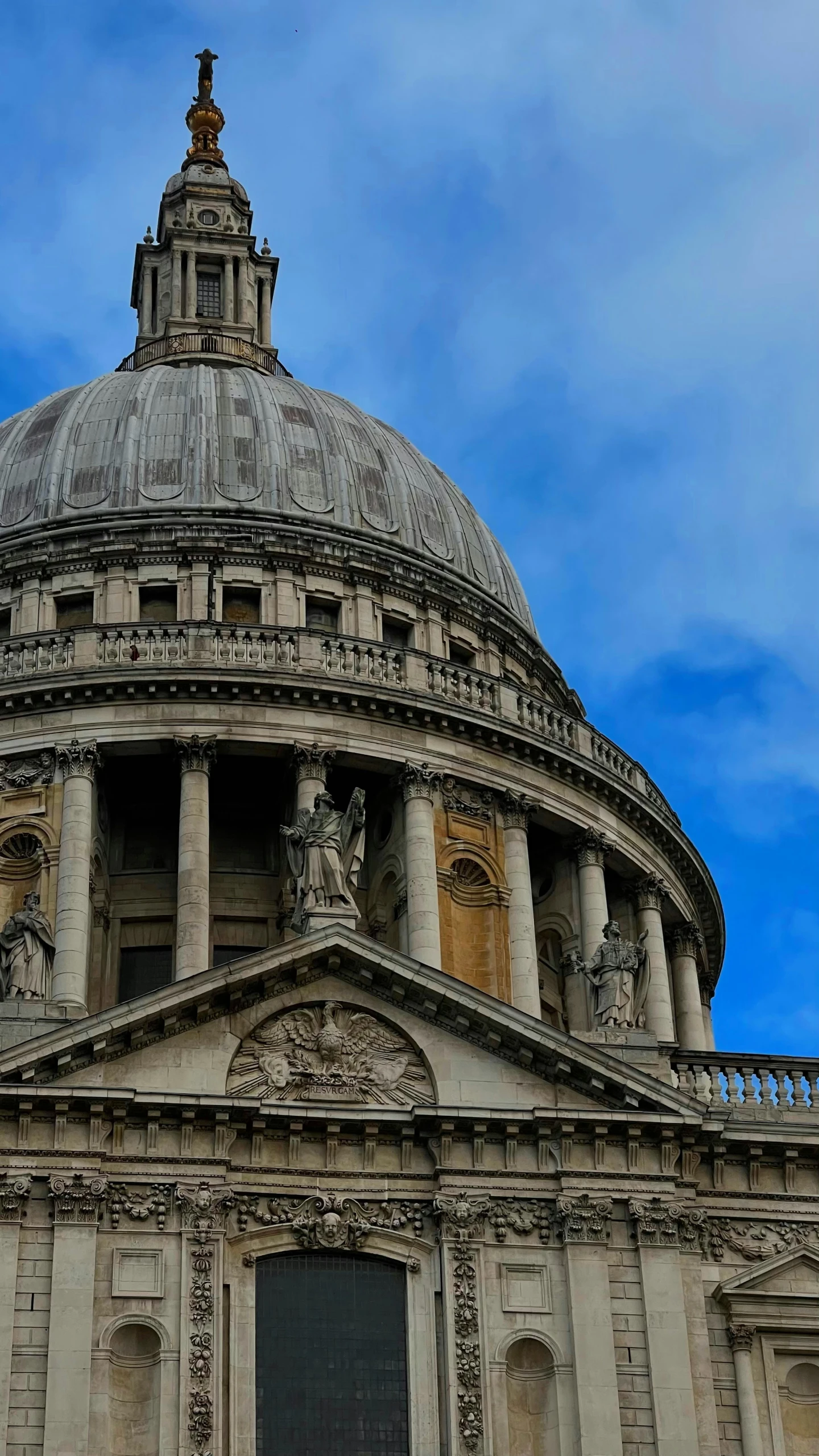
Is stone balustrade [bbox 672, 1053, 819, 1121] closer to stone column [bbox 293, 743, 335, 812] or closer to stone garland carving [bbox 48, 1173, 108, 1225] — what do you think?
stone garland carving [bbox 48, 1173, 108, 1225]

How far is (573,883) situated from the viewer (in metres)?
53.8

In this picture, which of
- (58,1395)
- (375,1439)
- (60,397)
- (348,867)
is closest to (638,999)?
(348,867)

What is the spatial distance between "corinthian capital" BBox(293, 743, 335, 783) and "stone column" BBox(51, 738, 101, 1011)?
13.5 feet

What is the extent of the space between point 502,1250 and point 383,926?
16358 millimetres

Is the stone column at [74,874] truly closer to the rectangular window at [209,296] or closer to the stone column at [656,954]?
the stone column at [656,954]

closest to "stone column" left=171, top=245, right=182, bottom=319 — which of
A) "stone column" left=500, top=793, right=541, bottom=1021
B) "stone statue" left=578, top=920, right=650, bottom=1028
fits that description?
"stone column" left=500, top=793, right=541, bottom=1021

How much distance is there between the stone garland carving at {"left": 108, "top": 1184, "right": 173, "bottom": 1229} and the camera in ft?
111

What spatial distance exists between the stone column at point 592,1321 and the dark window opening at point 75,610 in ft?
79.4

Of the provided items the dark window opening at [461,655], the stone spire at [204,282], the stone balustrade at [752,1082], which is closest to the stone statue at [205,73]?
the stone spire at [204,282]

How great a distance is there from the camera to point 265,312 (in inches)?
2685

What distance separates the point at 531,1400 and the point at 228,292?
1598 inches

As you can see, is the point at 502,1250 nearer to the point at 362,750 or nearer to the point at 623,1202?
the point at 623,1202

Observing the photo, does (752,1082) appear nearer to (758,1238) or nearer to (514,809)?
(758,1238)

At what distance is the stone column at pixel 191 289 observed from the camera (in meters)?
67.1
